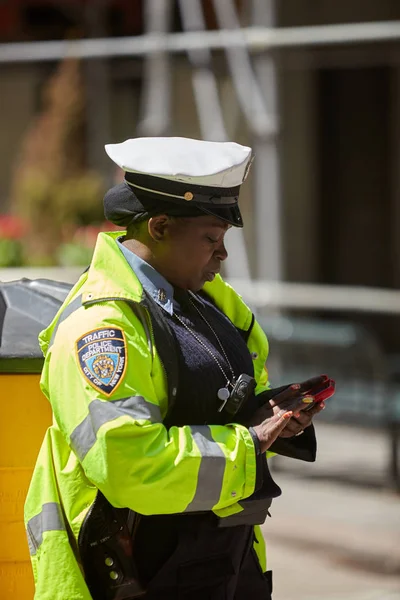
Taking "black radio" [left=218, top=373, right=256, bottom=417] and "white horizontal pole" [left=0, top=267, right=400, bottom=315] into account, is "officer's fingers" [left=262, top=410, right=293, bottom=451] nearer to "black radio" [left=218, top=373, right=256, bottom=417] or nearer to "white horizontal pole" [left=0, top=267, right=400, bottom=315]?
"black radio" [left=218, top=373, right=256, bottom=417]

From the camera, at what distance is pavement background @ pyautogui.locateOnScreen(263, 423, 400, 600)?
5629 mm

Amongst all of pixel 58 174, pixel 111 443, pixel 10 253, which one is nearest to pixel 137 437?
pixel 111 443

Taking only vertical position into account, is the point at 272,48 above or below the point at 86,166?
above

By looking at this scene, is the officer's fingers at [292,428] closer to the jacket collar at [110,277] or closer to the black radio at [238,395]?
the black radio at [238,395]

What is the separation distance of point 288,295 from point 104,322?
242 inches

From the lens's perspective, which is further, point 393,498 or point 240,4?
point 240,4

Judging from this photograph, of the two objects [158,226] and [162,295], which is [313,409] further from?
[158,226]

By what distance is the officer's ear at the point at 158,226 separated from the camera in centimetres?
256

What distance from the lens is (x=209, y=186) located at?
253cm

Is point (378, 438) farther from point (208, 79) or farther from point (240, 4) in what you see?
point (240, 4)

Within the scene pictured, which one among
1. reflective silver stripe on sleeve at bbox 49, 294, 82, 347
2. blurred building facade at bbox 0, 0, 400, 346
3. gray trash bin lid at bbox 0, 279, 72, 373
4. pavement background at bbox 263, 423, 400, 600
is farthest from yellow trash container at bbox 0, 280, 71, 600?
blurred building facade at bbox 0, 0, 400, 346

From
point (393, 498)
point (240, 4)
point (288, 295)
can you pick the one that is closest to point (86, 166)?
point (240, 4)

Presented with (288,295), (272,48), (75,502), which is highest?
(75,502)

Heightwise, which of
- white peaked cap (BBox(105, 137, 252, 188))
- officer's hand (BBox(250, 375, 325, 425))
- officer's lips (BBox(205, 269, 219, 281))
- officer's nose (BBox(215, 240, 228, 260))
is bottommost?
officer's hand (BBox(250, 375, 325, 425))
